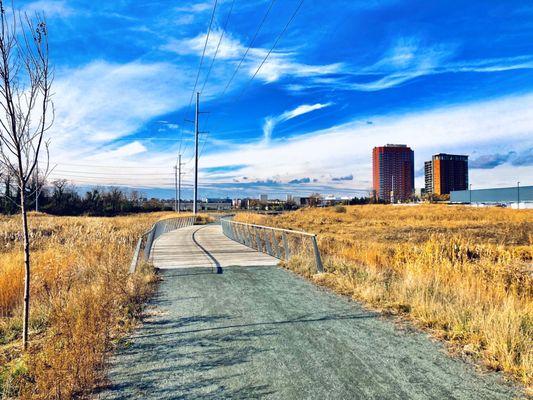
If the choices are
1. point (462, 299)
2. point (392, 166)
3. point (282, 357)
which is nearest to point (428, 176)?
point (392, 166)

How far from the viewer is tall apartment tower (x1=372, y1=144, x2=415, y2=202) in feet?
554

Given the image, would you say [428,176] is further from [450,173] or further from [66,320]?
[66,320]

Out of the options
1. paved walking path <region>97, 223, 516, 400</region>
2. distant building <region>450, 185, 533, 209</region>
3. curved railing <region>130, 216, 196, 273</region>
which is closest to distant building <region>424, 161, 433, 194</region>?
distant building <region>450, 185, 533, 209</region>

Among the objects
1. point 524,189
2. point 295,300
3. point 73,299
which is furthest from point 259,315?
point 524,189

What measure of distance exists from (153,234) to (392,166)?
561 feet

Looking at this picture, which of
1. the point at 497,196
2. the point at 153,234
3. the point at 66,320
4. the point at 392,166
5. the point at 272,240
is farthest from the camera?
the point at 392,166

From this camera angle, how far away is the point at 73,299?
6.30m

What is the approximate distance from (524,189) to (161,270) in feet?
300

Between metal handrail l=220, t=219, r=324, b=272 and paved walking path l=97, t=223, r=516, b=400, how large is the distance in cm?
362

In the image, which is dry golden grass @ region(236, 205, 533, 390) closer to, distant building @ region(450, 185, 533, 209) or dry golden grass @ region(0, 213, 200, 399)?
dry golden grass @ region(0, 213, 200, 399)

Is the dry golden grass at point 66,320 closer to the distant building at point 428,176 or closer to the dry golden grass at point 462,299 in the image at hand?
the dry golden grass at point 462,299

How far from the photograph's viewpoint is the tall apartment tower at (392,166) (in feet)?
554

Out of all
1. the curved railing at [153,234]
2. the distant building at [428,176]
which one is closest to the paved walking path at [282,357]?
the curved railing at [153,234]

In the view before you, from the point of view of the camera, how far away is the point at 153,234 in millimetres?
16328
